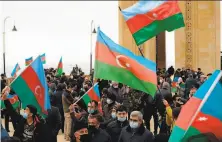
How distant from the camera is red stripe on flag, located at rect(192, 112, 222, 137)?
460 cm

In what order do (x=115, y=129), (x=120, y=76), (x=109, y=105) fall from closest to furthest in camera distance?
(x=115, y=129) → (x=120, y=76) → (x=109, y=105)

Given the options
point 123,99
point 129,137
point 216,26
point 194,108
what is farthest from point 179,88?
point 216,26

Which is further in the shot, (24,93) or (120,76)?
(120,76)

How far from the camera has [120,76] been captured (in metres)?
8.06

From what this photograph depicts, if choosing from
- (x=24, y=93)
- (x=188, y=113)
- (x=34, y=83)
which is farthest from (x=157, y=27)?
(x=188, y=113)

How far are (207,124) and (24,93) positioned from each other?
11.9 feet

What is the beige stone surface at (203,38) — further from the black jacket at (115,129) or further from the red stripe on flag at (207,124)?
the red stripe on flag at (207,124)

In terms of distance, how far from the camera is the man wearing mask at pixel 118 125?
718cm

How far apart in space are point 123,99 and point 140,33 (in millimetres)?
2073

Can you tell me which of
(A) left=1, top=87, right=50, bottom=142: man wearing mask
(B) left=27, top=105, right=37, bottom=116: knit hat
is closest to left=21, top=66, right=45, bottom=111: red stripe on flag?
(B) left=27, top=105, right=37, bottom=116: knit hat

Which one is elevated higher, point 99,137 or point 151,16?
point 151,16

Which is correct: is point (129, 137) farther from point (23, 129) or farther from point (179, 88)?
point (179, 88)

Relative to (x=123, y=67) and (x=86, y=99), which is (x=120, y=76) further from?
(x=86, y=99)

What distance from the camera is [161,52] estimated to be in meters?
32.8
